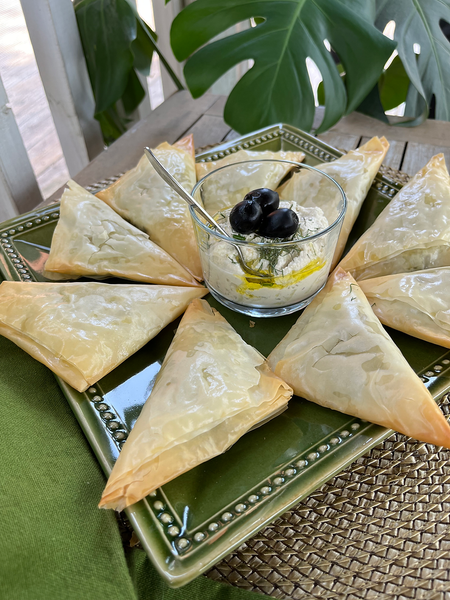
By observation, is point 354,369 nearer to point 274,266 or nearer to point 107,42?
point 274,266

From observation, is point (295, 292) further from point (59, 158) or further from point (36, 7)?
point (59, 158)

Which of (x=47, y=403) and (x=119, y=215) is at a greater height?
(x=119, y=215)

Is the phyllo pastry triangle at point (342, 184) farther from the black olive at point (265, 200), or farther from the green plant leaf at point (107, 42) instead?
the green plant leaf at point (107, 42)

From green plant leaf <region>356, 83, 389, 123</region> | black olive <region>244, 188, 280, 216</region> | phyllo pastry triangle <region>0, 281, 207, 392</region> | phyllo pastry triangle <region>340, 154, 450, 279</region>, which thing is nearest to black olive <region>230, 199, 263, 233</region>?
black olive <region>244, 188, 280, 216</region>

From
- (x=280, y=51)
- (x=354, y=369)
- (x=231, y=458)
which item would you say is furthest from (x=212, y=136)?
(x=231, y=458)

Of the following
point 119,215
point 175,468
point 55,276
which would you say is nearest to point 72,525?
point 175,468

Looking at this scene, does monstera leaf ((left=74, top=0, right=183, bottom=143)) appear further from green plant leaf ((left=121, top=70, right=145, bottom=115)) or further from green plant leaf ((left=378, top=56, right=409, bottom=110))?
green plant leaf ((left=378, top=56, right=409, bottom=110))
